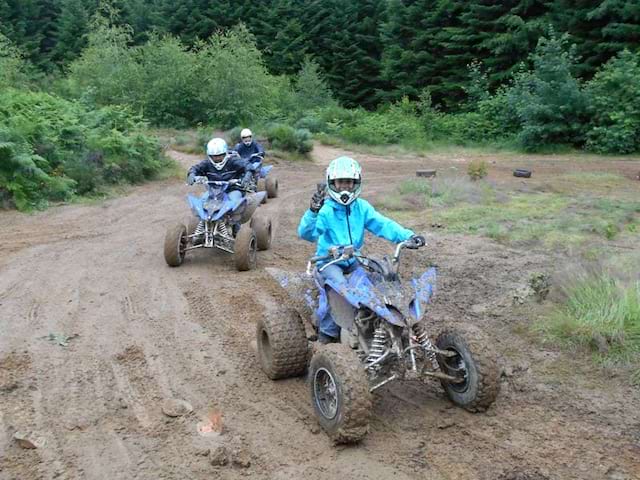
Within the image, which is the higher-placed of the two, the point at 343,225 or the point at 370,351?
the point at 343,225

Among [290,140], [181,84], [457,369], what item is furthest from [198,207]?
[181,84]

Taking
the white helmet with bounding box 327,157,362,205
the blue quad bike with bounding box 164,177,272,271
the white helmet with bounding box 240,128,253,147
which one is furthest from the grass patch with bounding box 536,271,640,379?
the white helmet with bounding box 240,128,253,147

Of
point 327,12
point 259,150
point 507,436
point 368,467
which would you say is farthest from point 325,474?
point 327,12

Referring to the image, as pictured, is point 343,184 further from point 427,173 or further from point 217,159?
point 427,173

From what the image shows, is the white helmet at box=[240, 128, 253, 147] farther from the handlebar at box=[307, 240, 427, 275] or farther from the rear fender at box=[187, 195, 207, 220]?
the handlebar at box=[307, 240, 427, 275]

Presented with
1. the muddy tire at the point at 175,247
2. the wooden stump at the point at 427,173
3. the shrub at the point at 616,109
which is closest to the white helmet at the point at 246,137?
the wooden stump at the point at 427,173

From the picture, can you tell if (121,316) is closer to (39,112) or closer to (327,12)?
(39,112)

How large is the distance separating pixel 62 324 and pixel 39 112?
32.0ft

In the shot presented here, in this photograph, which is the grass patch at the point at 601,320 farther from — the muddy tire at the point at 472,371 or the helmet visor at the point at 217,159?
the helmet visor at the point at 217,159

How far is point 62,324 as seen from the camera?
611 centimetres

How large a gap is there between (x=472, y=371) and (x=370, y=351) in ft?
2.25

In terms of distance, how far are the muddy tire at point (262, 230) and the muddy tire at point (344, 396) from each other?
16.2 ft

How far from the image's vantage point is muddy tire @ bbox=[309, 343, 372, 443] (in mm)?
3883

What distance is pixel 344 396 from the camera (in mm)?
3898
